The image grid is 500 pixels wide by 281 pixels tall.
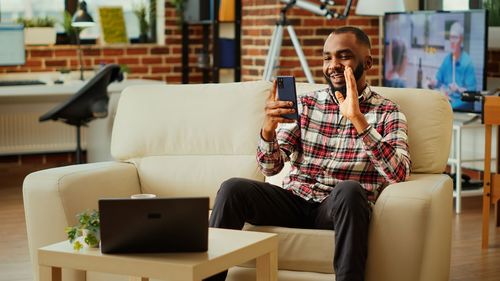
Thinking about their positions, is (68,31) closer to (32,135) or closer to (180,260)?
(32,135)

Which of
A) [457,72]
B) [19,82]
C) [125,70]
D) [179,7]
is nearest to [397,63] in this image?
[457,72]

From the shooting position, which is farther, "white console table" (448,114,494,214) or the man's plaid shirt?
"white console table" (448,114,494,214)

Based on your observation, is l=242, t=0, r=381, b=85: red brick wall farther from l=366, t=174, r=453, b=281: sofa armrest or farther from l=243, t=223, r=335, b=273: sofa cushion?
l=366, t=174, r=453, b=281: sofa armrest

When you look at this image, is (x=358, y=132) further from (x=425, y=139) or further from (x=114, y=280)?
(x=114, y=280)

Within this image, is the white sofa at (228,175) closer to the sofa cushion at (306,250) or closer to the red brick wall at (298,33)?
the sofa cushion at (306,250)

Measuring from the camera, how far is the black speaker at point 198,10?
7.26m

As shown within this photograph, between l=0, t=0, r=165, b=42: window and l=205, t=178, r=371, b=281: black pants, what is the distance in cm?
435

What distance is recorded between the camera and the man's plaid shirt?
131 inches

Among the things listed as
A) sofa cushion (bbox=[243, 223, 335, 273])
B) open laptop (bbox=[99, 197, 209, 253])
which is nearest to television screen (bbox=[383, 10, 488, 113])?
sofa cushion (bbox=[243, 223, 335, 273])

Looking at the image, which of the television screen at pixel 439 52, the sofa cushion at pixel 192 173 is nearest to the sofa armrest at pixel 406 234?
the sofa cushion at pixel 192 173

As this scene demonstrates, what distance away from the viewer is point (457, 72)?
5.54 m

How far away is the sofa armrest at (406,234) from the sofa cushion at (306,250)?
146 millimetres

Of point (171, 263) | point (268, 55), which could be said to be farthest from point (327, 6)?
point (171, 263)

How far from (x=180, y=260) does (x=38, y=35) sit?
16.0 feet
